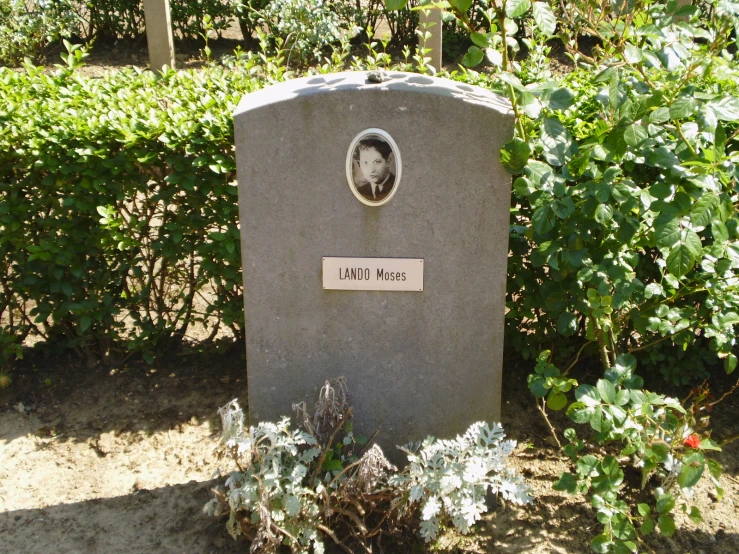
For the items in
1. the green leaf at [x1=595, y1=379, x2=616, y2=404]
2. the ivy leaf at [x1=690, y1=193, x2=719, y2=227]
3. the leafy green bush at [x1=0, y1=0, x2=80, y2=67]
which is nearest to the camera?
the ivy leaf at [x1=690, y1=193, x2=719, y2=227]

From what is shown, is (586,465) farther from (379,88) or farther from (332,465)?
(379,88)

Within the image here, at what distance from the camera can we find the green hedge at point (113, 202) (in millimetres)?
3289

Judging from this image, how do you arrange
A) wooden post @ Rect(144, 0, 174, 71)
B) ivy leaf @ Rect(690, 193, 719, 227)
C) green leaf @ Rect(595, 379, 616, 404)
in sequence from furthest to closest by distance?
wooden post @ Rect(144, 0, 174, 71), green leaf @ Rect(595, 379, 616, 404), ivy leaf @ Rect(690, 193, 719, 227)

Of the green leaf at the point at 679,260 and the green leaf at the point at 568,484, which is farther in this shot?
the green leaf at the point at 568,484

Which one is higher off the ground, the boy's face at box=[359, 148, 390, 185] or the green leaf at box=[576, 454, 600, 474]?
the boy's face at box=[359, 148, 390, 185]

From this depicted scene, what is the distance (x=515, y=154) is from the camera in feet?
8.38

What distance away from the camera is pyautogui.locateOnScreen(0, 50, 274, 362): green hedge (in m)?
3.29

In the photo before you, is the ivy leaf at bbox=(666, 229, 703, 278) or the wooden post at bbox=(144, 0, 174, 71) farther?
the wooden post at bbox=(144, 0, 174, 71)

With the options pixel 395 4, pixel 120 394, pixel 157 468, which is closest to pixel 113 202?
pixel 120 394

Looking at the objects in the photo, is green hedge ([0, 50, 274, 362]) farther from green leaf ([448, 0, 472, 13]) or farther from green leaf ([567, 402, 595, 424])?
green leaf ([567, 402, 595, 424])

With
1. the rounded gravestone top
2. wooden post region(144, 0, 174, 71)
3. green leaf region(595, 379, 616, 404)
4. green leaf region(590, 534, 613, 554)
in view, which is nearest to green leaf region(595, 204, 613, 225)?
the rounded gravestone top

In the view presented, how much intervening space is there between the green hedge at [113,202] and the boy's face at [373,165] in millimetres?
851

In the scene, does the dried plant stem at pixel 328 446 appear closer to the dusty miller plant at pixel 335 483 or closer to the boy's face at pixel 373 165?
the dusty miller plant at pixel 335 483

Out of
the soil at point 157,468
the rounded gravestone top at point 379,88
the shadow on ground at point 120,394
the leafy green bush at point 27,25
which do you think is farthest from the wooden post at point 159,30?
the rounded gravestone top at point 379,88
